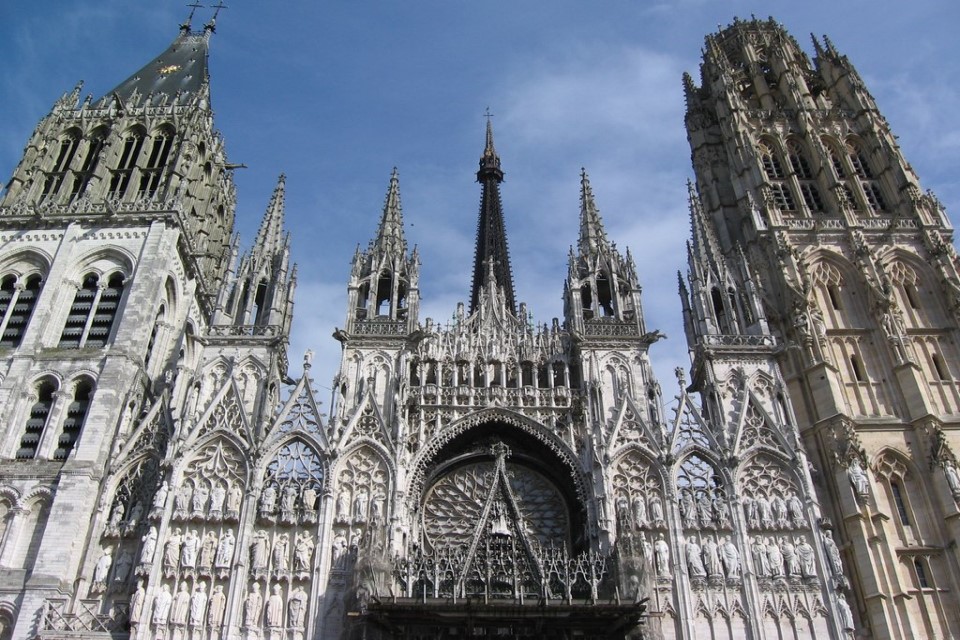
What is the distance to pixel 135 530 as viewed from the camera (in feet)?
71.1

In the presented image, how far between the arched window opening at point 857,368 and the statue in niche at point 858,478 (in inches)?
145

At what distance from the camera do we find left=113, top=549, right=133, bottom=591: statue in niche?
2072 centimetres

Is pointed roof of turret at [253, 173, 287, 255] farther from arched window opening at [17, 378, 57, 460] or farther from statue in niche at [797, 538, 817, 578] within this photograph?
statue in niche at [797, 538, 817, 578]

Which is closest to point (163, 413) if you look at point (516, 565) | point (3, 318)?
point (3, 318)

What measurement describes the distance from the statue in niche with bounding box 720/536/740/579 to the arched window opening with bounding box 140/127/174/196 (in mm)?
22540

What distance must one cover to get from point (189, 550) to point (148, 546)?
994mm

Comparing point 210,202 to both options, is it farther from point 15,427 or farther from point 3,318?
point 15,427

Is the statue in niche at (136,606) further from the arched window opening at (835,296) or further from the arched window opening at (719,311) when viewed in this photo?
the arched window opening at (835,296)

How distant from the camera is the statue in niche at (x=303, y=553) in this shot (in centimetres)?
2066

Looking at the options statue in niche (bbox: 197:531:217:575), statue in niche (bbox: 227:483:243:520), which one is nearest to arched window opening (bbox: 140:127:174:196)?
statue in niche (bbox: 227:483:243:520)

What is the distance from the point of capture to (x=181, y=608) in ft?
65.6

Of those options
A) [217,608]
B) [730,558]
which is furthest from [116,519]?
[730,558]

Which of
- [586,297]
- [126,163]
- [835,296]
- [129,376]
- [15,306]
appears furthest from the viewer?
[126,163]

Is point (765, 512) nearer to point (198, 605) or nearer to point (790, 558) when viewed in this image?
point (790, 558)
